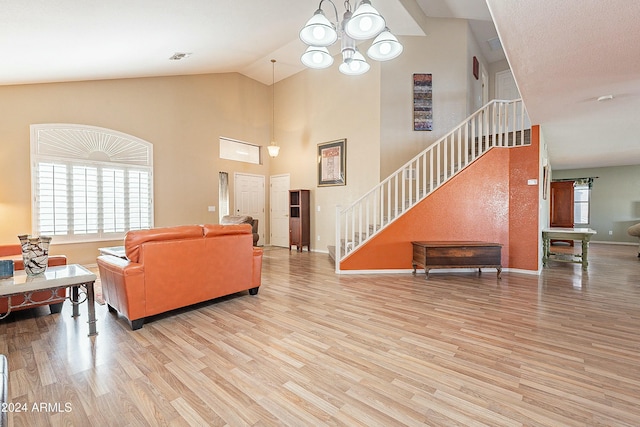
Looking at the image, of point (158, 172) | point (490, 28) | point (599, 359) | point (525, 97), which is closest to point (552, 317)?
point (599, 359)

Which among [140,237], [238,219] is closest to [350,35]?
[140,237]

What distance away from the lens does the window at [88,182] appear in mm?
5012

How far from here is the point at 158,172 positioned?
6.35 m

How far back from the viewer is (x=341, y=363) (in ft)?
6.97

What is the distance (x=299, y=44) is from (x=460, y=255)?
18.0ft

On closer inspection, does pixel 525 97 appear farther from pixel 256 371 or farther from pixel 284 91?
pixel 284 91

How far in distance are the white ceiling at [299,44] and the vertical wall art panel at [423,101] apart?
0.96 m

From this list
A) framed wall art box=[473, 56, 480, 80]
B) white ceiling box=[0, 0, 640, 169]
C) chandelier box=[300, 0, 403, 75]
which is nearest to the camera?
white ceiling box=[0, 0, 640, 169]

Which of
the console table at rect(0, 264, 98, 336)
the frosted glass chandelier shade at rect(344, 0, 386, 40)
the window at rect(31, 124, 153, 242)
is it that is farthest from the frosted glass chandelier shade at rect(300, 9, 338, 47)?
the window at rect(31, 124, 153, 242)

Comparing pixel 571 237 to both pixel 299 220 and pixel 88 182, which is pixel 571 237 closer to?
pixel 299 220

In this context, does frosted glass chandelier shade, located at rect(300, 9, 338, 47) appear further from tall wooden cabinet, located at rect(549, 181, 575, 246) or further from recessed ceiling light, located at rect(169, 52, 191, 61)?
tall wooden cabinet, located at rect(549, 181, 575, 246)

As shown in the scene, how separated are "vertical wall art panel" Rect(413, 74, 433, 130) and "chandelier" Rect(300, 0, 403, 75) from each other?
2999mm

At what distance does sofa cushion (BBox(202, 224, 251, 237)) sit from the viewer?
3201 mm

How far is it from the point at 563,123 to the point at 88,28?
683 centimetres
